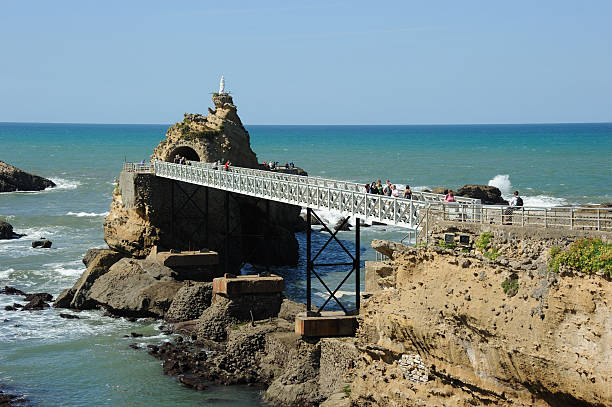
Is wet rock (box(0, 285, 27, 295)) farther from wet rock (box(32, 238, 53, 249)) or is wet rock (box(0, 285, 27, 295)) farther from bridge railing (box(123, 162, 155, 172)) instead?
wet rock (box(32, 238, 53, 249))

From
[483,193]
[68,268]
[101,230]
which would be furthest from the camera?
[101,230]

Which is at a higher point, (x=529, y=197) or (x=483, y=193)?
(x=483, y=193)

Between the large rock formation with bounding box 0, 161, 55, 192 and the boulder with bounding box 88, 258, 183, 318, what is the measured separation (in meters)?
50.5

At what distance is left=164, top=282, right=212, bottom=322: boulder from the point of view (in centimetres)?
3491

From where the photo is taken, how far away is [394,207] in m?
22.9

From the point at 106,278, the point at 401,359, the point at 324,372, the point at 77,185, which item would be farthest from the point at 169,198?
the point at 77,185

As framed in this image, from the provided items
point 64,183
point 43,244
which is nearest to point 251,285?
point 43,244

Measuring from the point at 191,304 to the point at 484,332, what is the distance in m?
19.3

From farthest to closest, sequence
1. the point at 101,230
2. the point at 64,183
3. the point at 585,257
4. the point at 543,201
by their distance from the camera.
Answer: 1. the point at 64,183
2. the point at 543,201
3. the point at 101,230
4. the point at 585,257

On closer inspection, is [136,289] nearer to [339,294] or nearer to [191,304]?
[191,304]

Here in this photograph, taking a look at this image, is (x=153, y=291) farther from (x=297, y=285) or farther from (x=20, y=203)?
(x=20, y=203)

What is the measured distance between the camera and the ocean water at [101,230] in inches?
1093

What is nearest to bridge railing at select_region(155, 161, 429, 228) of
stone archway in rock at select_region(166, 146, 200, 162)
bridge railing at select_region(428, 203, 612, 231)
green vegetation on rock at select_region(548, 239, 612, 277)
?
bridge railing at select_region(428, 203, 612, 231)

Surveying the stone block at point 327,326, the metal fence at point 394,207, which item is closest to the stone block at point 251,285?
the metal fence at point 394,207
